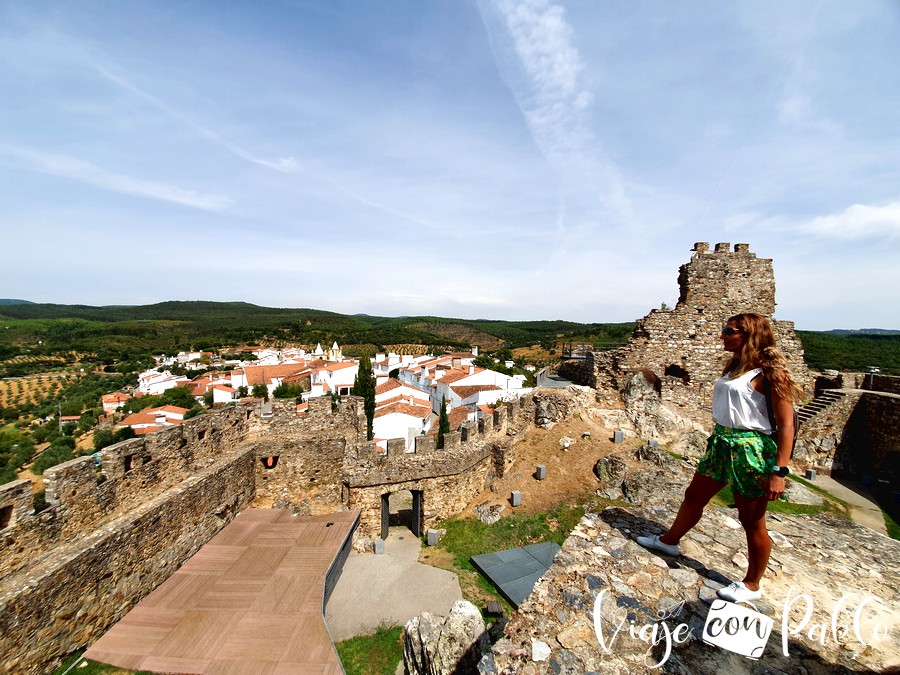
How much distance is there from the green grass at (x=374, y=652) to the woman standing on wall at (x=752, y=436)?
764 centimetres

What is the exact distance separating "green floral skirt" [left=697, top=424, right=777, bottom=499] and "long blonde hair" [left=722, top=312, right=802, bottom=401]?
1.24 feet

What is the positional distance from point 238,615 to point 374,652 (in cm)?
287

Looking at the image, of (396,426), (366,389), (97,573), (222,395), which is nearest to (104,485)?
(97,573)

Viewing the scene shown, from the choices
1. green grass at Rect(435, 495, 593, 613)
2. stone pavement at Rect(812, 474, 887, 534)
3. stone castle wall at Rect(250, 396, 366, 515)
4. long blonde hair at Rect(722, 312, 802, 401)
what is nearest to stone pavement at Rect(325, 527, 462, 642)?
green grass at Rect(435, 495, 593, 613)

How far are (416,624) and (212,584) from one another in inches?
238

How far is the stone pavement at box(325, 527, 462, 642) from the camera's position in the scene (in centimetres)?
909

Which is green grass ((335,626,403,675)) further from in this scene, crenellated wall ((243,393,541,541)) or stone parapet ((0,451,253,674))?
stone parapet ((0,451,253,674))

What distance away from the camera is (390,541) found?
40.0 ft

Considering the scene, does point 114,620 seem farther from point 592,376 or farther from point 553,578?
point 592,376

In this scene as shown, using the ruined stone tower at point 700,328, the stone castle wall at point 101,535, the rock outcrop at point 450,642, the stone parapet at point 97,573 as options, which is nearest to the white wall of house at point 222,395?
the stone castle wall at point 101,535

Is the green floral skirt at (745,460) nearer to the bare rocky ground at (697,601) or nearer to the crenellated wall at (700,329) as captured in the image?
the bare rocky ground at (697,601)

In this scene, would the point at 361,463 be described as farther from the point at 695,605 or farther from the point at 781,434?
the point at 781,434

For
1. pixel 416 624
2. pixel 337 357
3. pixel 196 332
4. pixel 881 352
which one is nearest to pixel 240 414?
pixel 416 624

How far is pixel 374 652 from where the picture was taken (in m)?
8.23
